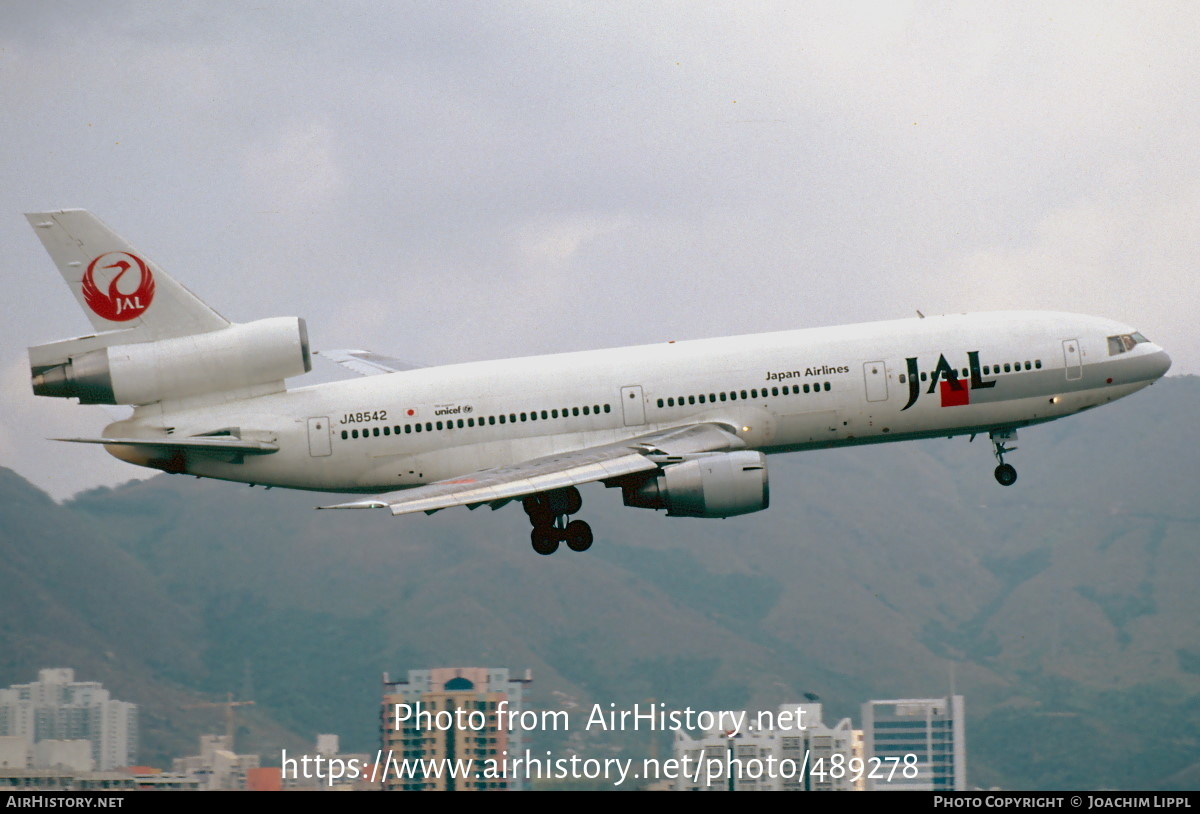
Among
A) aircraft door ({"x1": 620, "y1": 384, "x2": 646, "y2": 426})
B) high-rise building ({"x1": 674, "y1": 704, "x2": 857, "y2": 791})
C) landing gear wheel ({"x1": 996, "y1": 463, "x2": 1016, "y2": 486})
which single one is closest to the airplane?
aircraft door ({"x1": 620, "y1": 384, "x2": 646, "y2": 426})

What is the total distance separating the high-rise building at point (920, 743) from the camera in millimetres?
173000

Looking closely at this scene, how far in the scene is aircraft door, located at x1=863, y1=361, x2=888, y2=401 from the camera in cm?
5581

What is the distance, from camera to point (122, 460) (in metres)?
57.2

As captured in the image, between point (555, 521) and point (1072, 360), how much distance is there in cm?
2160

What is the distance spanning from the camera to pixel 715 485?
52000mm

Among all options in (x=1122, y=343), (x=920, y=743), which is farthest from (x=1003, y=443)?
(x=920, y=743)

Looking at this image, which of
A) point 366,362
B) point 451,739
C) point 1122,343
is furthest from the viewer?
point 451,739

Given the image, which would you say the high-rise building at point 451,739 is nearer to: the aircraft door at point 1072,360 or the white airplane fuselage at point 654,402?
the white airplane fuselage at point 654,402

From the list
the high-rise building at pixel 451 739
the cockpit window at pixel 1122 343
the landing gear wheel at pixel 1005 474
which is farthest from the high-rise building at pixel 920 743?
the cockpit window at pixel 1122 343

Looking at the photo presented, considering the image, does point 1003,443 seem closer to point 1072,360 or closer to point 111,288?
point 1072,360

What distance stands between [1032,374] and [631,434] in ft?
52.8

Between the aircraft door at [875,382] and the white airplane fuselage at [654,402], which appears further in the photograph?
the aircraft door at [875,382]

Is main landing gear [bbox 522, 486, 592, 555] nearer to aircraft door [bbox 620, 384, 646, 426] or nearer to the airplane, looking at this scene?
the airplane

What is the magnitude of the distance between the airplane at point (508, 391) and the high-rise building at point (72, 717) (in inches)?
4377
